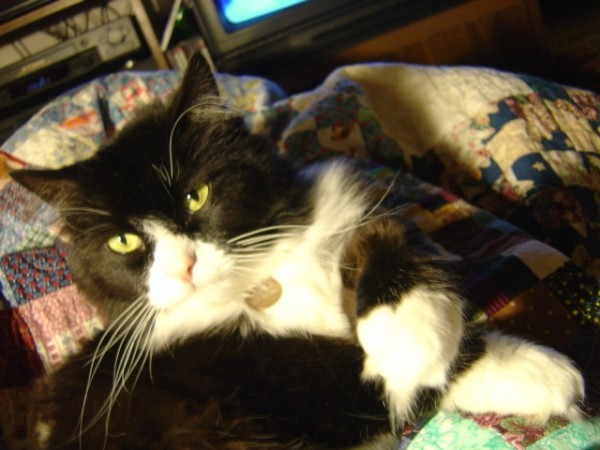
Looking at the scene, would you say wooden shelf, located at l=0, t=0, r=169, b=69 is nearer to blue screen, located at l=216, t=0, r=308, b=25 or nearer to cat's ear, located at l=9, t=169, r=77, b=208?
blue screen, located at l=216, t=0, r=308, b=25

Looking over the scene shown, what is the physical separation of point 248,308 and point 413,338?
35cm

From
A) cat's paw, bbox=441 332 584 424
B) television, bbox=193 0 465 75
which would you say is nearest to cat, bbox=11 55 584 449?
cat's paw, bbox=441 332 584 424

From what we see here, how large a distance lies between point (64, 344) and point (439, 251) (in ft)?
3.08

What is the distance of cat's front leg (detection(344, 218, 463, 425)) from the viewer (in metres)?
0.62

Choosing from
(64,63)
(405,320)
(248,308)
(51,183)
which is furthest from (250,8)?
(405,320)

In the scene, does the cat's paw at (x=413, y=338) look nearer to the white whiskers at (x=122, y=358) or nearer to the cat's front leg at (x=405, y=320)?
the cat's front leg at (x=405, y=320)

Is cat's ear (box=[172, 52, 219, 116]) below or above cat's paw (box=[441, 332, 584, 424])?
above

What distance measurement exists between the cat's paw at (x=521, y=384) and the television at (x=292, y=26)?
192 cm

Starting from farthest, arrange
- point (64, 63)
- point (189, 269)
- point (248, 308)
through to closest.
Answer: point (64, 63), point (248, 308), point (189, 269)

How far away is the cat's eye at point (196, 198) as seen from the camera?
2.61ft

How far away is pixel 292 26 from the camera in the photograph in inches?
89.3

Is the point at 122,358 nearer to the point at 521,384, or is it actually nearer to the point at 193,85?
the point at 193,85

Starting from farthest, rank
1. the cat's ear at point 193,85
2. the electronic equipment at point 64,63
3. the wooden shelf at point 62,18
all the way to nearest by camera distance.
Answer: the electronic equipment at point 64,63
the wooden shelf at point 62,18
the cat's ear at point 193,85

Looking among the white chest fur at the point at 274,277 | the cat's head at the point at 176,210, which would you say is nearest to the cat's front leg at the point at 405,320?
the white chest fur at the point at 274,277
